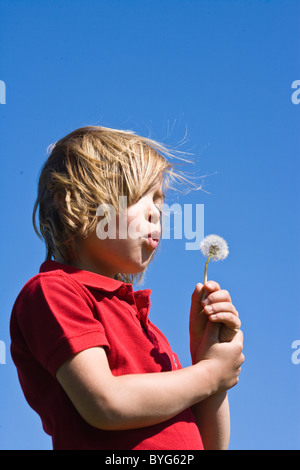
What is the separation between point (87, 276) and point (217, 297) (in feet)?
1.61

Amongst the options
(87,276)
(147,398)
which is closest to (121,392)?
(147,398)

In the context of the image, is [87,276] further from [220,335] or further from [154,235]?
[220,335]

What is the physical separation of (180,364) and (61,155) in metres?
1.03

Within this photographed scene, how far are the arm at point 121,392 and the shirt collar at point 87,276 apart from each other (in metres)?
0.31

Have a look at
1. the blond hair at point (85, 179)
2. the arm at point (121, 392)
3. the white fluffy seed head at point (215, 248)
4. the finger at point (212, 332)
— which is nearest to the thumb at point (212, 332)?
the finger at point (212, 332)

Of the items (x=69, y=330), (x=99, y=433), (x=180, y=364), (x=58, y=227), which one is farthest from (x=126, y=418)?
(x=58, y=227)

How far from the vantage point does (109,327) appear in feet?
5.79

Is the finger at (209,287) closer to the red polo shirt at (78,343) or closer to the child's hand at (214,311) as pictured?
the child's hand at (214,311)

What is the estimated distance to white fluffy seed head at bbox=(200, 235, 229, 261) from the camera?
219 cm

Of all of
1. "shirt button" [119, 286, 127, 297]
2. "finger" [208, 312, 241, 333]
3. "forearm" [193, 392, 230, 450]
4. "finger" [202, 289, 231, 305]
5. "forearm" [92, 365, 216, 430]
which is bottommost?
"forearm" [193, 392, 230, 450]

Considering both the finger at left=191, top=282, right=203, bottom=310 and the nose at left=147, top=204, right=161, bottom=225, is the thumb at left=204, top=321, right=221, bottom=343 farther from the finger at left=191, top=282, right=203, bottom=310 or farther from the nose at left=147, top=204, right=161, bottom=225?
the nose at left=147, top=204, right=161, bottom=225

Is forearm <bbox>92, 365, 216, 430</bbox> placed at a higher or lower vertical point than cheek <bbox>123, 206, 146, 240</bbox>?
lower

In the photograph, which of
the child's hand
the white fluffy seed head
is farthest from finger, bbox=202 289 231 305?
the white fluffy seed head

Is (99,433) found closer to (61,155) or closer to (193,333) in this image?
(193,333)
